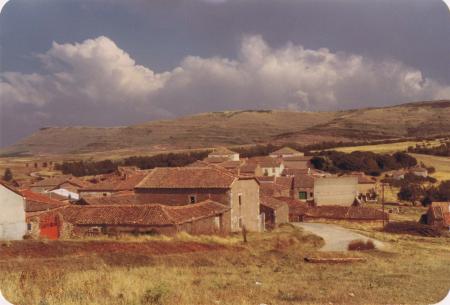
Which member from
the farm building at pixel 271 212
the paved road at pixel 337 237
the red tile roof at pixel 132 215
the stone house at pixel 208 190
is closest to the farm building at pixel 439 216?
the paved road at pixel 337 237

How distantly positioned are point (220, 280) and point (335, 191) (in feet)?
149

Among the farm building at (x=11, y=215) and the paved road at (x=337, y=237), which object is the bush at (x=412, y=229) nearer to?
the paved road at (x=337, y=237)

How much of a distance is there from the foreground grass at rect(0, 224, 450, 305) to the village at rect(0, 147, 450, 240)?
640 cm

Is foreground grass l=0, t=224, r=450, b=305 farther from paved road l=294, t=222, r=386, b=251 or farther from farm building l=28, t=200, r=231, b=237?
paved road l=294, t=222, r=386, b=251

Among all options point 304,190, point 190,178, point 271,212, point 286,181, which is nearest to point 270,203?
point 271,212

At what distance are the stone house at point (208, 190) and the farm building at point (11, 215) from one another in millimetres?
12916

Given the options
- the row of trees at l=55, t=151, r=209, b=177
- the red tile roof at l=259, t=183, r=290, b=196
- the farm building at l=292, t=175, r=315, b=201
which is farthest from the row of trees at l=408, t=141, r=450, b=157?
the red tile roof at l=259, t=183, r=290, b=196

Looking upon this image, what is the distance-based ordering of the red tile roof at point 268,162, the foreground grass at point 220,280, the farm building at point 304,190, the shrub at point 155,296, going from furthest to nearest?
1. the red tile roof at point 268,162
2. the farm building at point 304,190
3. the foreground grass at point 220,280
4. the shrub at point 155,296

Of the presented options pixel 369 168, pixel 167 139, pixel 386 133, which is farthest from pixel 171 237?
pixel 167 139

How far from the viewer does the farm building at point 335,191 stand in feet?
189

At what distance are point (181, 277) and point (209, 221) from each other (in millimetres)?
15849

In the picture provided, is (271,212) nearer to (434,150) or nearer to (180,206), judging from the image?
(180,206)

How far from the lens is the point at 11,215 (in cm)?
2250

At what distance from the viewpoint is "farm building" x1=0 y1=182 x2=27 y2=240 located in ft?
71.4
